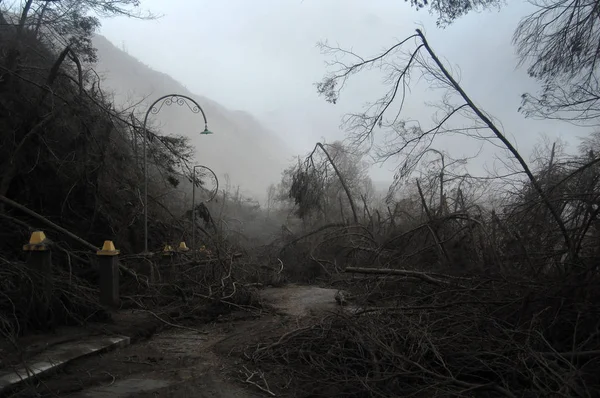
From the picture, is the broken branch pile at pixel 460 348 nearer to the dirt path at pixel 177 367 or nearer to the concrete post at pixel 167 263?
the dirt path at pixel 177 367

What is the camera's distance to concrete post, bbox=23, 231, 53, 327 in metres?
5.79

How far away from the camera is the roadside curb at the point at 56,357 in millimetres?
4191

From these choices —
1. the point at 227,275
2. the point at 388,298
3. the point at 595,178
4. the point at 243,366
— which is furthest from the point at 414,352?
the point at 227,275

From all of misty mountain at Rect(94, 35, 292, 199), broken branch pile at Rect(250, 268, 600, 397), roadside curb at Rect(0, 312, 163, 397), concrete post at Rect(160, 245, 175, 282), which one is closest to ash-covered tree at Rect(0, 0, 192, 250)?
concrete post at Rect(160, 245, 175, 282)

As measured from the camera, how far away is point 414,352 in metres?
4.79

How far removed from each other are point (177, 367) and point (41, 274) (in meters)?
2.06

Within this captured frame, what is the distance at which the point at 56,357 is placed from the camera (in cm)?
506

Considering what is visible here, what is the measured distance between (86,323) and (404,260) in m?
5.92

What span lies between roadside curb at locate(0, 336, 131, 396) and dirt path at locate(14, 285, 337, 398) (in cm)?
9

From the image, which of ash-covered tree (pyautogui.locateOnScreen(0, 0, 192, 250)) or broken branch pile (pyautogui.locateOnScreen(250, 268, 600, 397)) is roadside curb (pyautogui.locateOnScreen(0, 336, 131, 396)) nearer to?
broken branch pile (pyautogui.locateOnScreen(250, 268, 600, 397))

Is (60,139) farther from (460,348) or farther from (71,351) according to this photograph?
(460,348)

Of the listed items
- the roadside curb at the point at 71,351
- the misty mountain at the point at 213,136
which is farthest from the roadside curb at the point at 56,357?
the misty mountain at the point at 213,136

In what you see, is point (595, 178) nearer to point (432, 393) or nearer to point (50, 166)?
point (432, 393)

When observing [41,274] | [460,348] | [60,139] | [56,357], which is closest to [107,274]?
[41,274]
